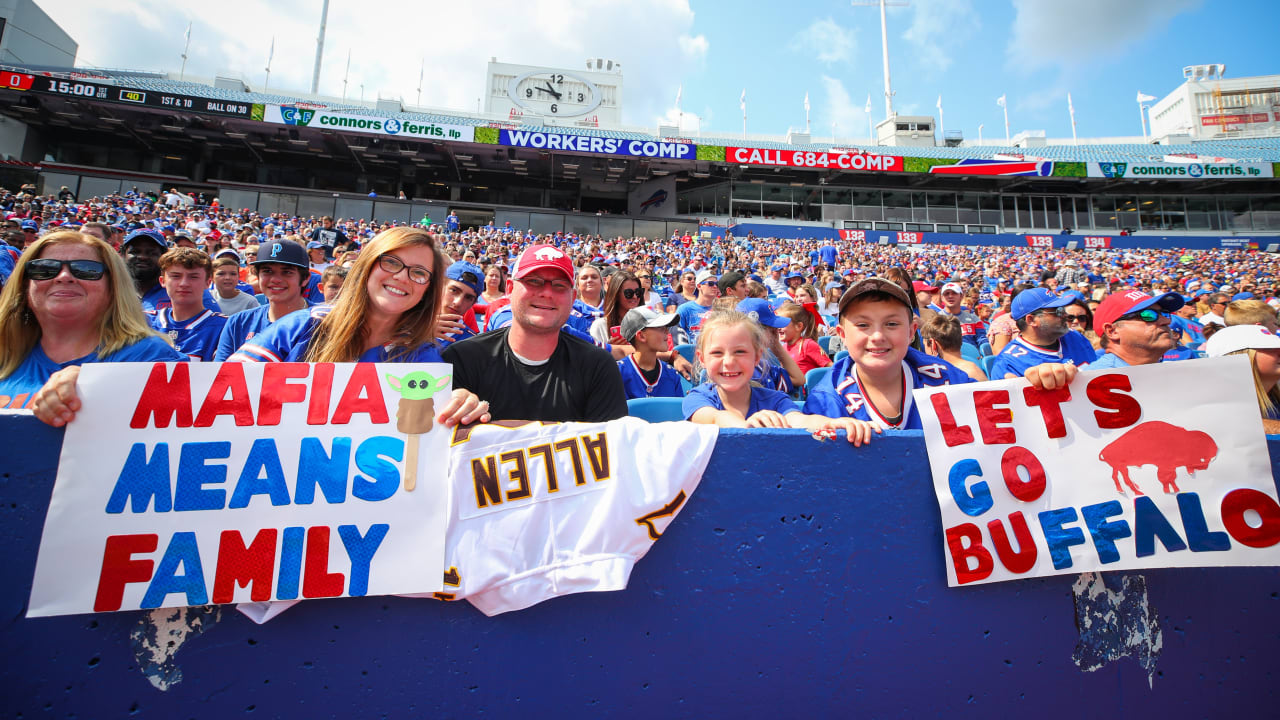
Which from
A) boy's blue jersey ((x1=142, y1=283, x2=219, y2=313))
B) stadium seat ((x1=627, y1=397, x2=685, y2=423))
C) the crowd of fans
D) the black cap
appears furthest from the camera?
boy's blue jersey ((x1=142, y1=283, x2=219, y2=313))

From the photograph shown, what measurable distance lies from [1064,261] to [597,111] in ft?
114

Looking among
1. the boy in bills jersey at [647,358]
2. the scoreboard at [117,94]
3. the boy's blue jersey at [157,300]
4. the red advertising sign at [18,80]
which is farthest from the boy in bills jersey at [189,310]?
the red advertising sign at [18,80]

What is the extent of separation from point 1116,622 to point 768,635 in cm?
123

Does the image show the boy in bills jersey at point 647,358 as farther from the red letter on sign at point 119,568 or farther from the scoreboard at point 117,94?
the scoreboard at point 117,94

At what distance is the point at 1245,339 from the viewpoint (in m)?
2.65

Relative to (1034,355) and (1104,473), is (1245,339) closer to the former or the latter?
(1034,355)

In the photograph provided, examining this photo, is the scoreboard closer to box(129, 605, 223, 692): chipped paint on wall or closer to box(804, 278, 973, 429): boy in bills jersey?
box(129, 605, 223, 692): chipped paint on wall

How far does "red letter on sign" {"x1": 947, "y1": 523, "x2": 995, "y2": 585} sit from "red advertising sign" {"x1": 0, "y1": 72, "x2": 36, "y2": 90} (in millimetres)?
44731

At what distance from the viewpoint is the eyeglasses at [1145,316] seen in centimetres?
286

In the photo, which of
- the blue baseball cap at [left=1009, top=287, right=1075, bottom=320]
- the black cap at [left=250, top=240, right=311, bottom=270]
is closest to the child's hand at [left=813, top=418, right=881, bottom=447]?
the blue baseball cap at [left=1009, top=287, right=1075, bottom=320]

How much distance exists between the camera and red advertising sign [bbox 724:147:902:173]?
105 ft

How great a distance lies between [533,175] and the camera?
1479 inches

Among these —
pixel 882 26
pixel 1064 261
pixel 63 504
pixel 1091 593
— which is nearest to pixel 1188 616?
pixel 1091 593

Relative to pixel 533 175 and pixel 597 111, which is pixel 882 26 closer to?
pixel 597 111
